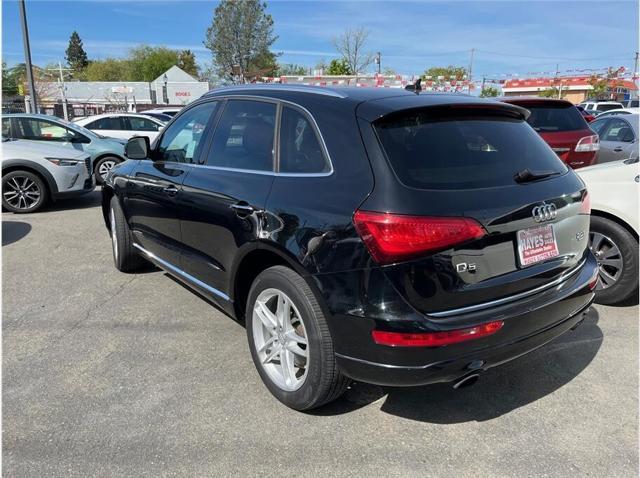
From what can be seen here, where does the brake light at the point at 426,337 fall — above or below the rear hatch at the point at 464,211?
below

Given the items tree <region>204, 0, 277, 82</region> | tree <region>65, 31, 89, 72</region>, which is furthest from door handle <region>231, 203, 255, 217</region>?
tree <region>65, 31, 89, 72</region>

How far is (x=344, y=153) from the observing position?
2502mm

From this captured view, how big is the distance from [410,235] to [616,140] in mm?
7865

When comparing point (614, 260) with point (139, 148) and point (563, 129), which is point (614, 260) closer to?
point (563, 129)

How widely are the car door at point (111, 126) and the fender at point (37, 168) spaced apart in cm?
474

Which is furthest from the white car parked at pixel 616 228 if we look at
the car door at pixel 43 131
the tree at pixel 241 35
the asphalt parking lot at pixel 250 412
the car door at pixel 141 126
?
the tree at pixel 241 35

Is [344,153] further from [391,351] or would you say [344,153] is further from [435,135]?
[391,351]

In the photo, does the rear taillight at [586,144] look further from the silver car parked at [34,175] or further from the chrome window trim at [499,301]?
the silver car parked at [34,175]

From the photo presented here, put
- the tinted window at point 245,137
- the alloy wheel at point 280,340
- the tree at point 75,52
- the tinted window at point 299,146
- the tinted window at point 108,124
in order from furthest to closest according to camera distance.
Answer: the tree at point 75,52 → the tinted window at point 108,124 → the tinted window at point 245,137 → the alloy wheel at point 280,340 → the tinted window at point 299,146

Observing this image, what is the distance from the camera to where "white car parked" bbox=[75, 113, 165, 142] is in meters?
12.6

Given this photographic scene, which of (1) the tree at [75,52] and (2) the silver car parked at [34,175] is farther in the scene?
(1) the tree at [75,52]

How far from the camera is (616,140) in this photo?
8.40 meters

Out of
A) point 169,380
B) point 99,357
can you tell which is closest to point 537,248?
point 169,380

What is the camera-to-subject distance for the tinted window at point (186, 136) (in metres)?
3.73
